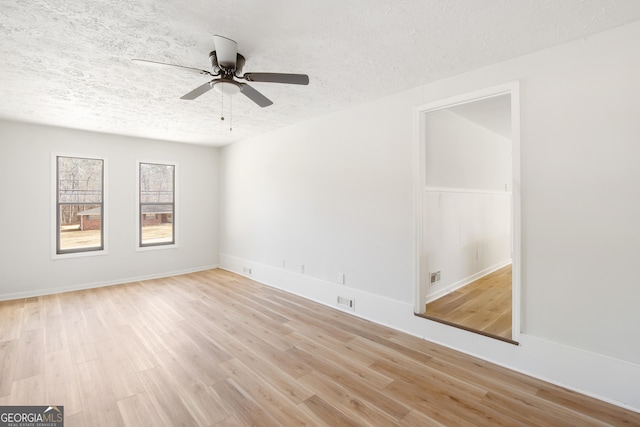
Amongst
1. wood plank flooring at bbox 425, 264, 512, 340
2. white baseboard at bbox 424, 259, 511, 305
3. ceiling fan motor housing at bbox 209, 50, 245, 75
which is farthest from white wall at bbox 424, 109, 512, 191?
ceiling fan motor housing at bbox 209, 50, 245, 75

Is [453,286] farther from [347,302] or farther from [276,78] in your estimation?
[276,78]

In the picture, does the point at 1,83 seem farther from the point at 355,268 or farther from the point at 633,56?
the point at 633,56

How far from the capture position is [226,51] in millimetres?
2129

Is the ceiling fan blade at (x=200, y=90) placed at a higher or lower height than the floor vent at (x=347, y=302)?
higher

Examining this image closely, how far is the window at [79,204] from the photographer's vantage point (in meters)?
4.75

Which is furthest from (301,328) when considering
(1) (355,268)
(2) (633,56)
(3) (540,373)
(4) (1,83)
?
(4) (1,83)

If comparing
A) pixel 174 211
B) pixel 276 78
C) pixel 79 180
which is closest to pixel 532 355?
pixel 276 78

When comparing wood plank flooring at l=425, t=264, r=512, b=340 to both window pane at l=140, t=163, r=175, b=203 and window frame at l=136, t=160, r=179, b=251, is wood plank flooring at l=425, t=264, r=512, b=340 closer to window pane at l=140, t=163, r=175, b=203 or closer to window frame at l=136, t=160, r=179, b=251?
window frame at l=136, t=160, r=179, b=251

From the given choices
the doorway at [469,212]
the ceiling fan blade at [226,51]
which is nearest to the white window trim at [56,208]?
the ceiling fan blade at [226,51]

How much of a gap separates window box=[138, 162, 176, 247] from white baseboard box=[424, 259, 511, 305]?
195 inches

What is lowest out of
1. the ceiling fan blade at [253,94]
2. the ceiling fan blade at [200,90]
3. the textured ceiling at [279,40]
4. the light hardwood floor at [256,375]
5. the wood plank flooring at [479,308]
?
the light hardwood floor at [256,375]

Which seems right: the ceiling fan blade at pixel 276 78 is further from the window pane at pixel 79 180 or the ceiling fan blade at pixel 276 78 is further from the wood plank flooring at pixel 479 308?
the window pane at pixel 79 180

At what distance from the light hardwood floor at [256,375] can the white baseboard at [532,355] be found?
88 millimetres

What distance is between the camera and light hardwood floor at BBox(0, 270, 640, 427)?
6.25ft
